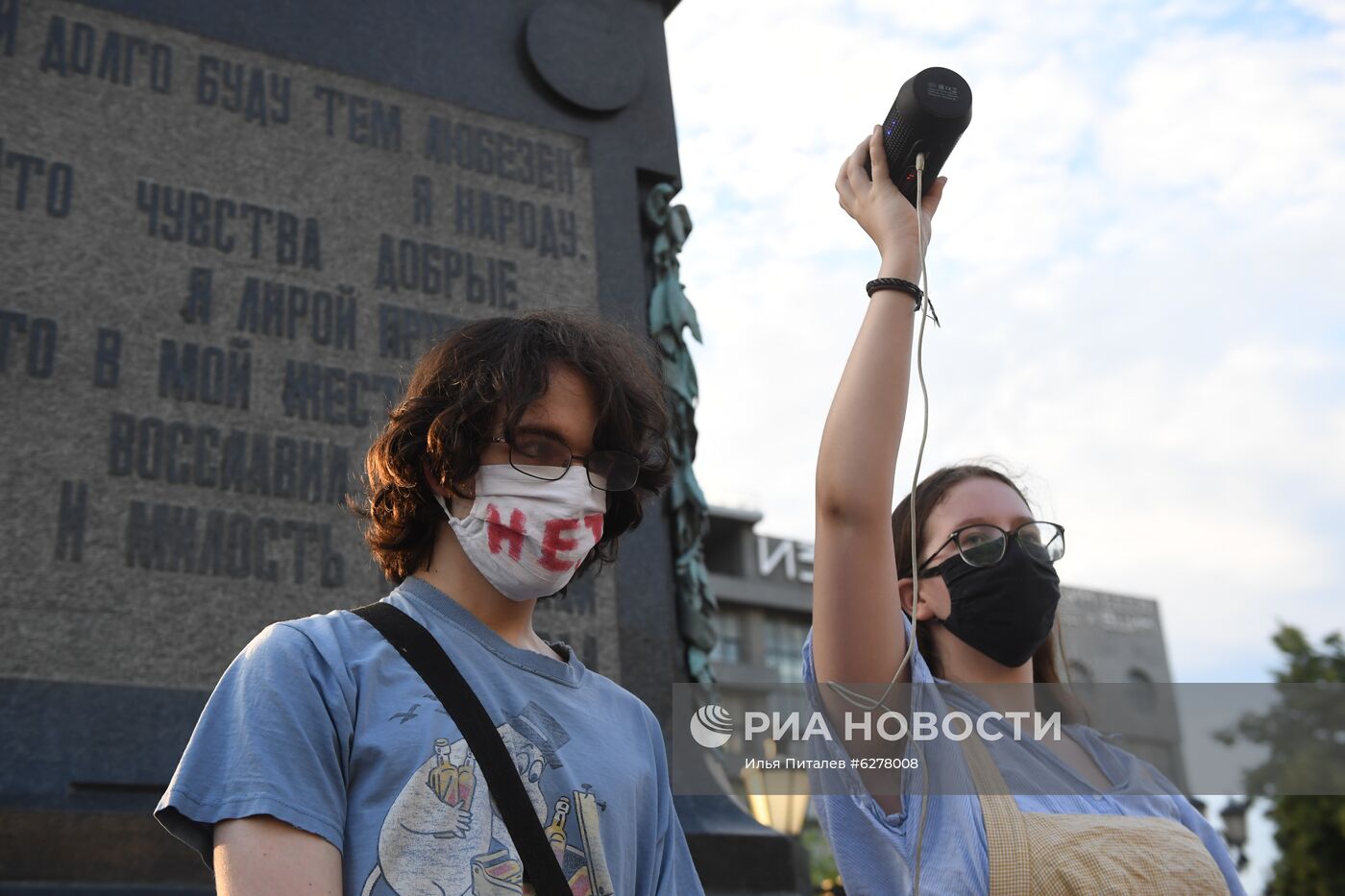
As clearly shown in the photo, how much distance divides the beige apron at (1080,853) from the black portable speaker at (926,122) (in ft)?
3.09

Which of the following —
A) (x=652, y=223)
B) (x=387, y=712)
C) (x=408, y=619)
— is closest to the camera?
(x=387, y=712)

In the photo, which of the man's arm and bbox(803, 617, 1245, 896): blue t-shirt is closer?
the man's arm

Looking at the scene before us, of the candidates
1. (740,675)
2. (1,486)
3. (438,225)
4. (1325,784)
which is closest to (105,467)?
(1,486)

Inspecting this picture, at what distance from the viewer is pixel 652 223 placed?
19.7 feet

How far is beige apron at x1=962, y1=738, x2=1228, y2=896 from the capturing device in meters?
1.91

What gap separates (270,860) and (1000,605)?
1.29 meters

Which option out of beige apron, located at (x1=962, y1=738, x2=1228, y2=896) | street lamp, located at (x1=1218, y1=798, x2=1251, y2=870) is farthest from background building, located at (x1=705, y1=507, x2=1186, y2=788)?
beige apron, located at (x1=962, y1=738, x2=1228, y2=896)

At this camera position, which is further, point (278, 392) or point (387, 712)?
point (278, 392)

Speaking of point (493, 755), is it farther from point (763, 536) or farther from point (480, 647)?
point (763, 536)

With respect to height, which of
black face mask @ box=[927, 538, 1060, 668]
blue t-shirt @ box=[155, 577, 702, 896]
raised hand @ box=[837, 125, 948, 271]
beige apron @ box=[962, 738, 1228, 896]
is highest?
raised hand @ box=[837, 125, 948, 271]

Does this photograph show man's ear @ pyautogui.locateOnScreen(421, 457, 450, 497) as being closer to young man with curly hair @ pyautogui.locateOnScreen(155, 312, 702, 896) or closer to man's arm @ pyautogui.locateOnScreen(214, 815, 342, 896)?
young man with curly hair @ pyautogui.locateOnScreen(155, 312, 702, 896)

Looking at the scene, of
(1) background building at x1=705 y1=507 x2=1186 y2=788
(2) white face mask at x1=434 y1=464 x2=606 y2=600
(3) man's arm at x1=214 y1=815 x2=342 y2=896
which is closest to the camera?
(3) man's arm at x1=214 y1=815 x2=342 y2=896

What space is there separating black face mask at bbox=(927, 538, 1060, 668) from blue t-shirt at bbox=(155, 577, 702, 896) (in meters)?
0.67

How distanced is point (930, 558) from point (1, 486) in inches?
121
